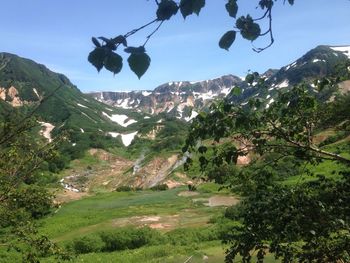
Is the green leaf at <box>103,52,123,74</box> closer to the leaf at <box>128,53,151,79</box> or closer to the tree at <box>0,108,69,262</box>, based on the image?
the leaf at <box>128,53,151,79</box>

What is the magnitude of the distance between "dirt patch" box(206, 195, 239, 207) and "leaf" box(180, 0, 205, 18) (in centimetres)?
4669

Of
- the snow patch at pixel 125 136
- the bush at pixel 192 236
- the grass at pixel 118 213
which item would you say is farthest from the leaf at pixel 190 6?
the snow patch at pixel 125 136

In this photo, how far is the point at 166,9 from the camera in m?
3.20

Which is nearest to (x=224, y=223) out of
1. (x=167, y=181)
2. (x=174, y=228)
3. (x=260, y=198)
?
(x=174, y=228)

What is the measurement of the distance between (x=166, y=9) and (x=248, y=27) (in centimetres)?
87

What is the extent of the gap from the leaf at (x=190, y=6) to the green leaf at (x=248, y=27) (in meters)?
0.59

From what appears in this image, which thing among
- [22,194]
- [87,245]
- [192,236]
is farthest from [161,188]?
[22,194]

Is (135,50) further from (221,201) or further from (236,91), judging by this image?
(221,201)

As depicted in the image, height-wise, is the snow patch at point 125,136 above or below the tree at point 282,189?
above

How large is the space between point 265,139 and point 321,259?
1.88 meters

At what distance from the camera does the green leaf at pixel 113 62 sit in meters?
3.07

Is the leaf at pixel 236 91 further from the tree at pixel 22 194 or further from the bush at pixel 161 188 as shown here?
the bush at pixel 161 188

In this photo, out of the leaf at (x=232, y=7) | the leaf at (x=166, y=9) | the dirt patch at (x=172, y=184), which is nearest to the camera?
the leaf at (x=166, y=9)

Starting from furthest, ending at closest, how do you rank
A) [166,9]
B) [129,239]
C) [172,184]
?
[172,184], [129,239], [166,9]
